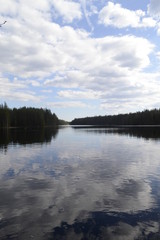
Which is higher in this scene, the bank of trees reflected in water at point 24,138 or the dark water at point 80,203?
the bank of trees reflected in water at point 24,138

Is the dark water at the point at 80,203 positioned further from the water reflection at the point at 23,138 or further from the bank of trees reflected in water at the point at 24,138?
the bank of trees reflected in water at the point at 24,138

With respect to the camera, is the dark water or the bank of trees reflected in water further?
the bank of trees reflected in water

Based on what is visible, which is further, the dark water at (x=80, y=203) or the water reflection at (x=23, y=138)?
the water reflection at (x=23, y=138)

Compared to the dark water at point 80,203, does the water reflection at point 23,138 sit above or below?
above

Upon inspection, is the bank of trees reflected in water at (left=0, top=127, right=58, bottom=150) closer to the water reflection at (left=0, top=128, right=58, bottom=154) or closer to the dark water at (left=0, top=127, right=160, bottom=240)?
the water reflection at (left=0, top=128, right=58, bottom=154)

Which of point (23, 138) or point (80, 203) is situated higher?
point (23, 138)

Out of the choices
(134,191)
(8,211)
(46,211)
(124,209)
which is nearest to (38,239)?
(46,211)

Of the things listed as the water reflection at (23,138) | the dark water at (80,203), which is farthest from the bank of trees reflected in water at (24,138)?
the dark water at (80,203)

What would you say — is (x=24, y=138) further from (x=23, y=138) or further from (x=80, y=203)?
(x=80, y=203)

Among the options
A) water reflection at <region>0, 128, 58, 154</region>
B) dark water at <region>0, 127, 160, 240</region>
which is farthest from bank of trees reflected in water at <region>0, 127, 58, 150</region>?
dark water at <region>0, 127, 160, 240</region>

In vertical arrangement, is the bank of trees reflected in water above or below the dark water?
above

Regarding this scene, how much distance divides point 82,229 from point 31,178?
447 inches

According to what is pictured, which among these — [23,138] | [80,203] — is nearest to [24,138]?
[23,138]

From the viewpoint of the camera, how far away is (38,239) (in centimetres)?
1019
